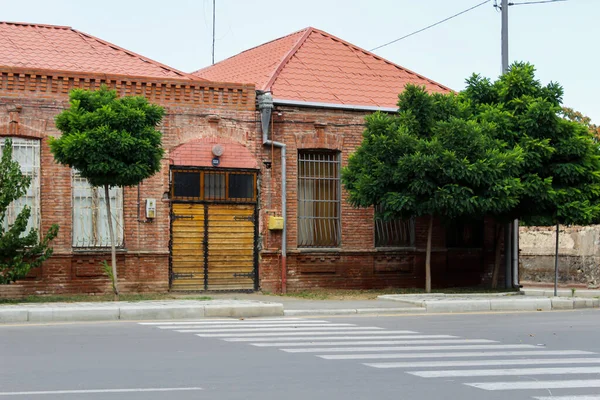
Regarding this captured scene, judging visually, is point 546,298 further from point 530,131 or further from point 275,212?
point 275,212

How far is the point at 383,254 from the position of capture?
25.5 meters

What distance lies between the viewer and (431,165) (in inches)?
844

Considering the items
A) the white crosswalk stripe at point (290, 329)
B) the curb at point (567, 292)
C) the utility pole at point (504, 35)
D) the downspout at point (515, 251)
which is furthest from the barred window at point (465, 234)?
the white crosswalk stripe at point (290, 329)

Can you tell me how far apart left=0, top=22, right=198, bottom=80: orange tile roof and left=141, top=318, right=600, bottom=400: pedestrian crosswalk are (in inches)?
369

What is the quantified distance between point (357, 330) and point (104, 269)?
28.2 feet

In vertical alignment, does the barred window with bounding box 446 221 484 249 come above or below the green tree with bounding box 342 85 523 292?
below

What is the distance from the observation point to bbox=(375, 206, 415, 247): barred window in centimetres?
2561

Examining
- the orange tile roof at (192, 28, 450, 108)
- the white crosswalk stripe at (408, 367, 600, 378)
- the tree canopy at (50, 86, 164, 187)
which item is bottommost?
the white crosswalk stripe at (408, 367, 600, 378)

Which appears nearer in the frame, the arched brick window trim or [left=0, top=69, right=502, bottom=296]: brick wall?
[left=0, top=69, right=502, bottom=296]: brick wall

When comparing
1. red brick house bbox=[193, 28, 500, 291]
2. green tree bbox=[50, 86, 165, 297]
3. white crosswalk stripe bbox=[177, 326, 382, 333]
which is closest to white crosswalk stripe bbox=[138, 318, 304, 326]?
white crosswalk stripe bbox=[177, 326, 382, 333]

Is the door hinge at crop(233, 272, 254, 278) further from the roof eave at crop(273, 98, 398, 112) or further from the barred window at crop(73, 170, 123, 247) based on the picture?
the roof eave at crop(273, 98, 398, 112)

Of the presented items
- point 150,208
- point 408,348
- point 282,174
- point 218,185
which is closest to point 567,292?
point 282,174

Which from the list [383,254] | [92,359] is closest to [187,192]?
[383,254]

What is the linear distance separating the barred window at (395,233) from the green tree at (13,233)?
914cm
